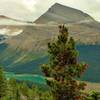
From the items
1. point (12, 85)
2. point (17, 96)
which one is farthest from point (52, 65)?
point (12, 85)

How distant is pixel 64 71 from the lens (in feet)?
146

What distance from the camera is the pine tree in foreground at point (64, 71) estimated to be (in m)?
44.2

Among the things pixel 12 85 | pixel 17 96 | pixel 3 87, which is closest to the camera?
pixel 3 87

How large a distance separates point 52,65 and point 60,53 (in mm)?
1456

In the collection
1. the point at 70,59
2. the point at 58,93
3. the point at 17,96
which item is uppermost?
the point at 70,59

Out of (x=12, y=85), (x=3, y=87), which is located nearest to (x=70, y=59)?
(x=3, y=87)

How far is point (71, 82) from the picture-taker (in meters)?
44.3

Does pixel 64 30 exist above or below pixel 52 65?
above

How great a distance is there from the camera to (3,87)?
11531cm

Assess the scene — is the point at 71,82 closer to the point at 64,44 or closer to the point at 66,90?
the point at 66,90

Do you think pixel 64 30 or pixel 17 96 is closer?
pixel 64 30

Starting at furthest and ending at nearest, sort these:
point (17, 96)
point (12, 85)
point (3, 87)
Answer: point (12, 85) → point (17, 96) → point (3, 87)

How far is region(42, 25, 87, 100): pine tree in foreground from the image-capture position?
44.2 m

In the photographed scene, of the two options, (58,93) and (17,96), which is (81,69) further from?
(17,96)
